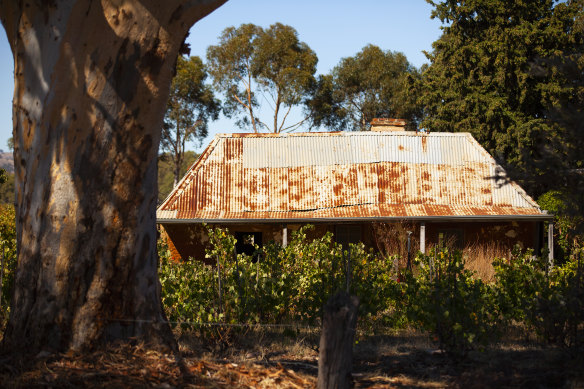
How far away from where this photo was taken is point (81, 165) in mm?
4199

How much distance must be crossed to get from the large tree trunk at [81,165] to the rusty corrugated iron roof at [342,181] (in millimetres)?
11381

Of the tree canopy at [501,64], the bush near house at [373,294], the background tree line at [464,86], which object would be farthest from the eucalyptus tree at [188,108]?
the bush near house at [373,294]

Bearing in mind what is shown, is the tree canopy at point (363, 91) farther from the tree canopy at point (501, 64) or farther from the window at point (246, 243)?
the window at point (246, 243)

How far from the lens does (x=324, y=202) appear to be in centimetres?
1667

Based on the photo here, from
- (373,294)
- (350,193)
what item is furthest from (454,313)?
(350,193)

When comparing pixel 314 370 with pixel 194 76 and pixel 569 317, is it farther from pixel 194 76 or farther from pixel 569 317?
pixel 194 76

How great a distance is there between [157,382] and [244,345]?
8.00 feet

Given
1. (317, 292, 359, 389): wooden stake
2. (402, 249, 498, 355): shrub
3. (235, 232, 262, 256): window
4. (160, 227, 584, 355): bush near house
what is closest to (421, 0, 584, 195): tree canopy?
(235, 232, 262, 256): window

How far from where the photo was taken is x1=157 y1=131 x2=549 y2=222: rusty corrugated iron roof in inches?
639

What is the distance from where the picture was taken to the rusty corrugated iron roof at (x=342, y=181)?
16.2 meters

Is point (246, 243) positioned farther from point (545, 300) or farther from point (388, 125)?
point (545, 300)

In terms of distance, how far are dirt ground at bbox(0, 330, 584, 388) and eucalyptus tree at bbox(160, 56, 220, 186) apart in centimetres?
3269

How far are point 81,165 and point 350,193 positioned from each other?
1312 centimetres

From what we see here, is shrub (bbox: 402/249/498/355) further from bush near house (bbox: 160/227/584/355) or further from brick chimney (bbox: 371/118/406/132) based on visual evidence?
brick chimney (bbox: 371/118/406/132)
